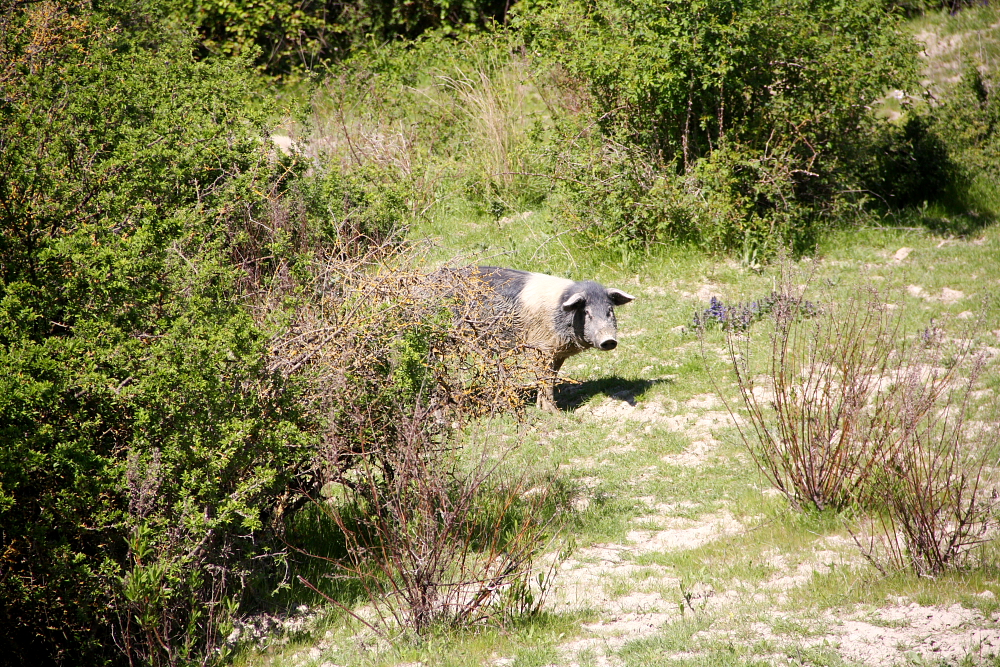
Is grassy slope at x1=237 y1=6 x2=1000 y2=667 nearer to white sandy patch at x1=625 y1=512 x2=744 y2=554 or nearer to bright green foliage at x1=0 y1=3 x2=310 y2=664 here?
white sandy patch at x1=625 y1=512 x2=744 y2=554

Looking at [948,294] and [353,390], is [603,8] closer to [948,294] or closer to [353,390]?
[948,294]

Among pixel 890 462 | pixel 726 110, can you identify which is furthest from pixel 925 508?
pixel 726 110

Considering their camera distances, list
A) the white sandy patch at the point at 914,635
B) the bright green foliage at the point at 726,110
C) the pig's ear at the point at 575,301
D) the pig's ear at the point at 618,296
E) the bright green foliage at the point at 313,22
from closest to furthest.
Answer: the white sandy patch at the point at 914,635, the pig's ear at the point at 575,301, the pig's ear at the point at 618,296, the bright green foliage at the point at 726,110, the bright green foliage at the point at 313,22

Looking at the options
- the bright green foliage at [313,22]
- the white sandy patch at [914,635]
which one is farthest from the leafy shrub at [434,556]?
the bright green foliage at [313,22]

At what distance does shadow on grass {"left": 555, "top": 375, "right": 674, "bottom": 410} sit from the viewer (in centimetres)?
819

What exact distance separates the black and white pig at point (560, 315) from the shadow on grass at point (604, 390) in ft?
1.04

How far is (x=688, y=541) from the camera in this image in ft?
18.8

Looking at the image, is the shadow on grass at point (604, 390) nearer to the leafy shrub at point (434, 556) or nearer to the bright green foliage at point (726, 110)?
the bright green foliage at point (726, 110)

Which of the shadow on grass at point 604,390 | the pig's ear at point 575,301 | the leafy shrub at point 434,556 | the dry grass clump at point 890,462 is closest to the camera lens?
the leafy shrub at point 434,556

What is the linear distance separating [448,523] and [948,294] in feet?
22.1

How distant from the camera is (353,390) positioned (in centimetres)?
554

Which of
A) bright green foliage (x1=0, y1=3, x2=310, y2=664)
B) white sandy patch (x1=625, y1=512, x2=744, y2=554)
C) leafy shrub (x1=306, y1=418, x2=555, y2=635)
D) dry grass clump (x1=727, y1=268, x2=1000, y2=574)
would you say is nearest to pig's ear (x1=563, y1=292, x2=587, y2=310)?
dry grass clump (x1=727, y1=268, x2=1000, y2=574)

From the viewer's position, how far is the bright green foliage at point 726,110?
10.2m

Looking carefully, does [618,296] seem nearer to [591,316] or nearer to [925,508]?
[591,316]
